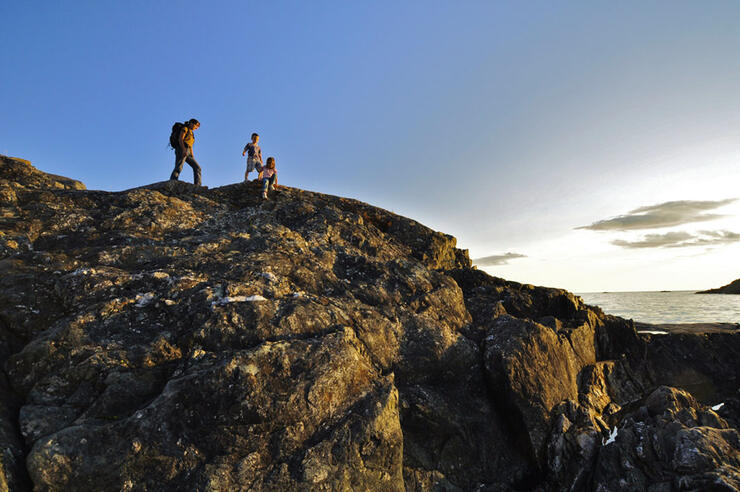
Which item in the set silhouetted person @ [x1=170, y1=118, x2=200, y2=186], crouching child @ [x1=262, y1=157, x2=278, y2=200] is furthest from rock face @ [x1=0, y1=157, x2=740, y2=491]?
silhouetted person @ [x1=170, y1=118, x2=200, y2=186]

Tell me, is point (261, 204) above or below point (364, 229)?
above

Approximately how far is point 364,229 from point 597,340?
13.1 metres

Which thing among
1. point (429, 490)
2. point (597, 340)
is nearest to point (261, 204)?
point (429, 490)

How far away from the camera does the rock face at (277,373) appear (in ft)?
23.2

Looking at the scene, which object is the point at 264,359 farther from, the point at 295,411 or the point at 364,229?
the point at 364,229

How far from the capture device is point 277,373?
26.5 feet

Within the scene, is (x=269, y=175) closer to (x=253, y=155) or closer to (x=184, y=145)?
(x=253, y=155)

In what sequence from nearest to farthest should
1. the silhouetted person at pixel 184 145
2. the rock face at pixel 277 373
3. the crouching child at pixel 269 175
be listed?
1. the rock face at pixel 277 373
2. the crouching child at pixel 269 175
3. the silhouetted person at pixel 184 145

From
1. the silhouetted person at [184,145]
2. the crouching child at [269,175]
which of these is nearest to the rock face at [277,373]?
the crouching child at [269,175]

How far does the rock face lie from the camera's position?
23.2ft

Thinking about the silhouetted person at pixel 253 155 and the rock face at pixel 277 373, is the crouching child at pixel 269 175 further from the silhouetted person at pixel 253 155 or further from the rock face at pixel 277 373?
the rock face at pixel 277 373

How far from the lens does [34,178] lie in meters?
15.2

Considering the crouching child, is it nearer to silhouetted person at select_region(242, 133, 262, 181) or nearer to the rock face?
silhouetted person at select_region(242, 133, 262, 181)

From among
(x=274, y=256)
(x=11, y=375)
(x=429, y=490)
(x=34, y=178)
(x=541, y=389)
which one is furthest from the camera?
(x=34, y=178)
